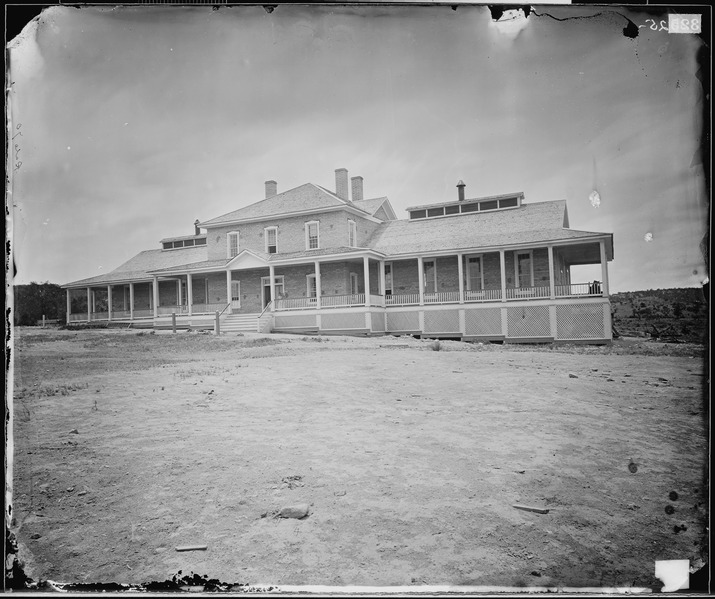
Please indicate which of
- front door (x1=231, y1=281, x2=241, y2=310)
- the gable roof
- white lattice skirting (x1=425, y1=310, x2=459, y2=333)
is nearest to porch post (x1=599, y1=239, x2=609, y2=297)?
the gable roof

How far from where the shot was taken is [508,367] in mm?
6246

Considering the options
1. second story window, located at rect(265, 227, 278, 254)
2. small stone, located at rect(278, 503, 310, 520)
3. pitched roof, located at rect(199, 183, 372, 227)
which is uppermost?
pitched roof, located at rect(199, 183, 372, 227)

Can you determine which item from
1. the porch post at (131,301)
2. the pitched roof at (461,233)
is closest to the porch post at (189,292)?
Answer: the porch post at (131,301)

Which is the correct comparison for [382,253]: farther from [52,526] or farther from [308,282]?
[52,526]

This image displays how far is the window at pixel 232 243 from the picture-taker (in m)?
6.02

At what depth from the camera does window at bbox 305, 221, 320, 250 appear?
1081cm

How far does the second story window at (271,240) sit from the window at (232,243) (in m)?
2.14

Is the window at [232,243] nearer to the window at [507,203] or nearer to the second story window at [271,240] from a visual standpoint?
the second story window at [271,240]

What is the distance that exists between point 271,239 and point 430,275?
3.60 metres

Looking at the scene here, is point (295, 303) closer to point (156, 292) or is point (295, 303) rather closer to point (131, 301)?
point (156, 292)

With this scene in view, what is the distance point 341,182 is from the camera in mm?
6004


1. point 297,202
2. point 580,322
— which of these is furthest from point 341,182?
point 580,322

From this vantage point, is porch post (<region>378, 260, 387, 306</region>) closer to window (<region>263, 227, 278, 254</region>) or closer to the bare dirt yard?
window (<region>263, 227, 278, 254</region>)

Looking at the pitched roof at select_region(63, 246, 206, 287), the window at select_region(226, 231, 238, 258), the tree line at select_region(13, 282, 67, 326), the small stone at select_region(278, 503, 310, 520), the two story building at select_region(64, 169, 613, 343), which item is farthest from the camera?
the window at select_region(226, 231, 238, 258)
